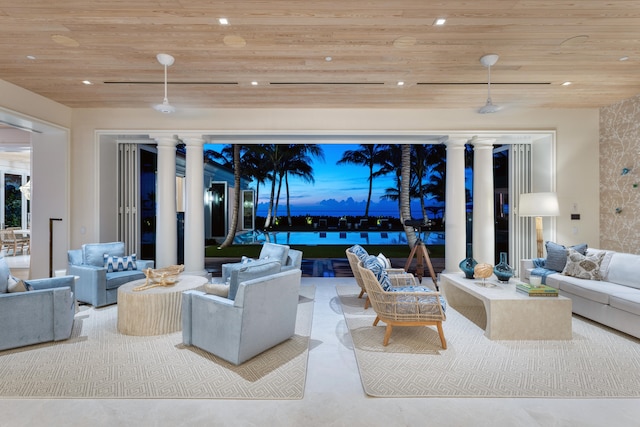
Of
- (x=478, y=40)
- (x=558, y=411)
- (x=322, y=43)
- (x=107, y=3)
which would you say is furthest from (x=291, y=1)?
(x=558, y=411)

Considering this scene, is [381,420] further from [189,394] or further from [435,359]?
[189,394]

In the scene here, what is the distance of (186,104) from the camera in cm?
532

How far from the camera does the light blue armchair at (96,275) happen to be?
4.24 m

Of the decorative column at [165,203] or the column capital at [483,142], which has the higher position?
the column capital at [483,142]

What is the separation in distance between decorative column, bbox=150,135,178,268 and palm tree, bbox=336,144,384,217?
7.47 m

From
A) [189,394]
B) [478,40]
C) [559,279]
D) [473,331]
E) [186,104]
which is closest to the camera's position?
[189,394]

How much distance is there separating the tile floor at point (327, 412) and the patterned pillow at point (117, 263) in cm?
257

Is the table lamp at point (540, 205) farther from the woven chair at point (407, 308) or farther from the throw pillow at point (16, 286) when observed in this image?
the throw pillow at point (16, 286)

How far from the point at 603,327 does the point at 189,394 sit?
4.42m

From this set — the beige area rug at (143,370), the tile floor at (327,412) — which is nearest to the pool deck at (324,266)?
the beige area rug at (143,370)

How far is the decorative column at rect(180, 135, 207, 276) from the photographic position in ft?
18.6

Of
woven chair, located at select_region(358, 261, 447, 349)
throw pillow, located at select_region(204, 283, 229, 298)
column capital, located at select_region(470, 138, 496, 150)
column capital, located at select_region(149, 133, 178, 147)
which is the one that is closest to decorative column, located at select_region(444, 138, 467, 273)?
column capital, located at select_region(470, 138, 496, 150)

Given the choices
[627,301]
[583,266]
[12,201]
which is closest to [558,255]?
[583,266]

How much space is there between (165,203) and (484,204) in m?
5.76
